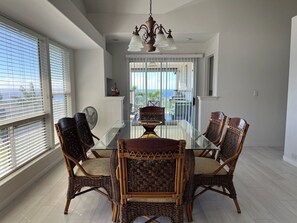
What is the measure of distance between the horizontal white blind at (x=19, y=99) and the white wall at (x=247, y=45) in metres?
1.92

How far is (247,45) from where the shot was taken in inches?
174

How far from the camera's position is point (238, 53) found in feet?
14.6

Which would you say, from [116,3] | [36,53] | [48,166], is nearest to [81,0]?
[116,3]

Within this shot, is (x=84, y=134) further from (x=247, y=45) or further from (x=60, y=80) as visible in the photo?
(x=247, y=45)

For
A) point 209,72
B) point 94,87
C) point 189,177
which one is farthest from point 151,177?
point 209,72

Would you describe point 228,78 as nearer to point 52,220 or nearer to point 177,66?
point 177,66

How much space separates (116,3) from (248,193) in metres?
3.98

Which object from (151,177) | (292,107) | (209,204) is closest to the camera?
(151,177)

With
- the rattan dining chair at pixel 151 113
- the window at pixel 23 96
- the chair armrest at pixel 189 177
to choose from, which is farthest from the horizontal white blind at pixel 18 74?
the chair armrest at pixel 189 177

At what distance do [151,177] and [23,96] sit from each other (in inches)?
87.5

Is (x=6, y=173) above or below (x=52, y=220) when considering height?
above

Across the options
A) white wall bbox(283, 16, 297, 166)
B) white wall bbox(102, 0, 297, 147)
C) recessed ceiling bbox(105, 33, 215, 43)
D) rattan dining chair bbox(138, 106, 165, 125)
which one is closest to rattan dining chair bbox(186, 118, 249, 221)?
rattan dining chair bbox(138, 106, 165, 125)

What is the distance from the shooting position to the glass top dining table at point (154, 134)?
2.09m

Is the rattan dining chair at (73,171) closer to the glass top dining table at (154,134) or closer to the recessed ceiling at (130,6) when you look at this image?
the glass top dining table at (154,134)
